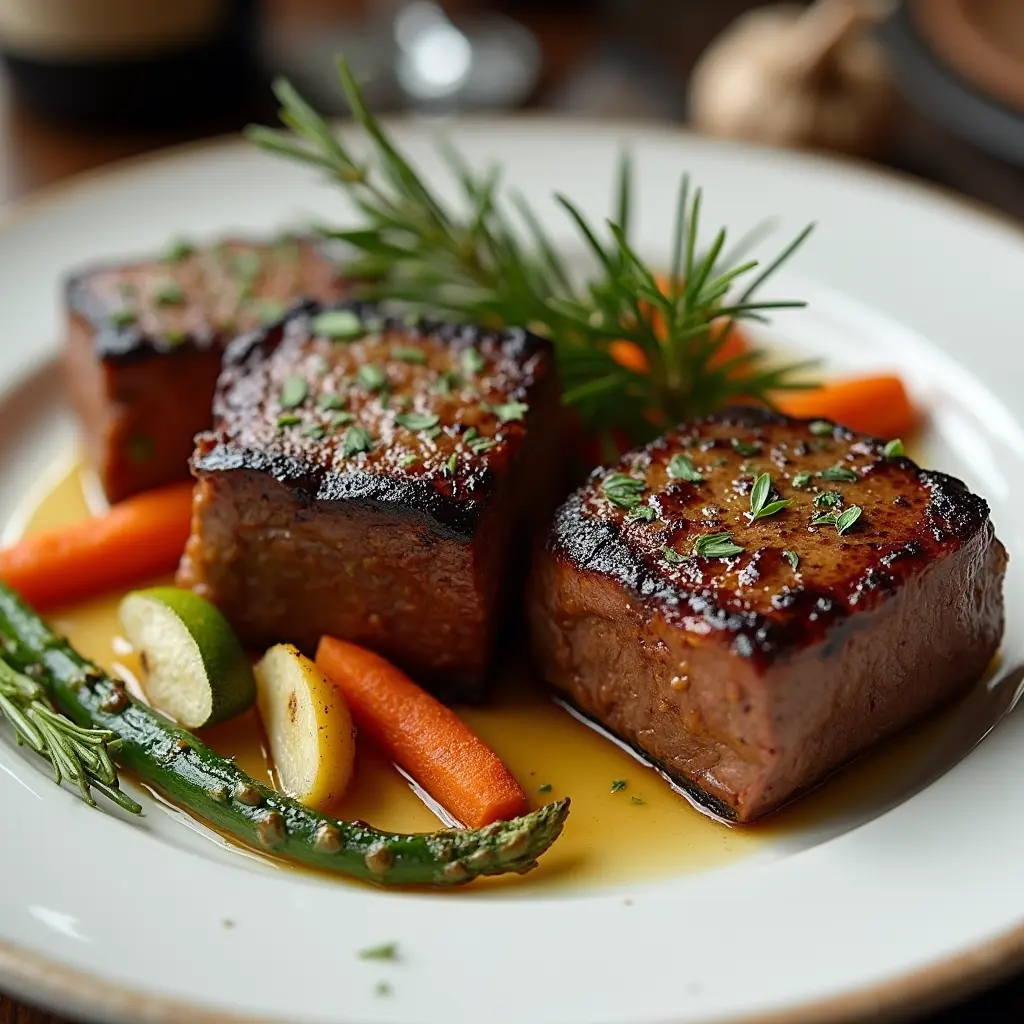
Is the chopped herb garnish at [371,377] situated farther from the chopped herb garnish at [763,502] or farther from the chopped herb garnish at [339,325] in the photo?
the chopped herb garnish at [763,502]

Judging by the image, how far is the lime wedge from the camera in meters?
3.16

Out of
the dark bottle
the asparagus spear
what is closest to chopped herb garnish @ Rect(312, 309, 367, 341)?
the asparagus spear

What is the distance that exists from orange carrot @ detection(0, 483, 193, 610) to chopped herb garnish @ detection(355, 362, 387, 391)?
784 millimetres

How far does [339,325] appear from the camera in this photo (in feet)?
11.9

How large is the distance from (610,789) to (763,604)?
2.03ft

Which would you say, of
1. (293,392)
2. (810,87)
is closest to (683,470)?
(293,392)

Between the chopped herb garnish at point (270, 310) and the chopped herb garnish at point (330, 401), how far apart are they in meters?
0.62

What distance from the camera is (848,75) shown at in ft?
18.4

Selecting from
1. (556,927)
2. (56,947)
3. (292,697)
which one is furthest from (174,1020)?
(292,697)

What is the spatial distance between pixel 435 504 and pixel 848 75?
3497 millimetres

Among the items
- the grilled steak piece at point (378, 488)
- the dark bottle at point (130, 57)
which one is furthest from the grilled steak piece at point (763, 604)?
the dark bottle at point (130, 57)

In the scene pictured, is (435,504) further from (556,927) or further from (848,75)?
(848,75)

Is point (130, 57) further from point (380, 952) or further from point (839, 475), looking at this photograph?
point (380, 952)

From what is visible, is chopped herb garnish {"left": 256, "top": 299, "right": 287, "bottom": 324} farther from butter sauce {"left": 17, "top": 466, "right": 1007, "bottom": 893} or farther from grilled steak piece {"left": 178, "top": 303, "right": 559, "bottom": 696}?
butter sauce {"left": 17, "top": 466, "right": 1007, "bottom": 893}
